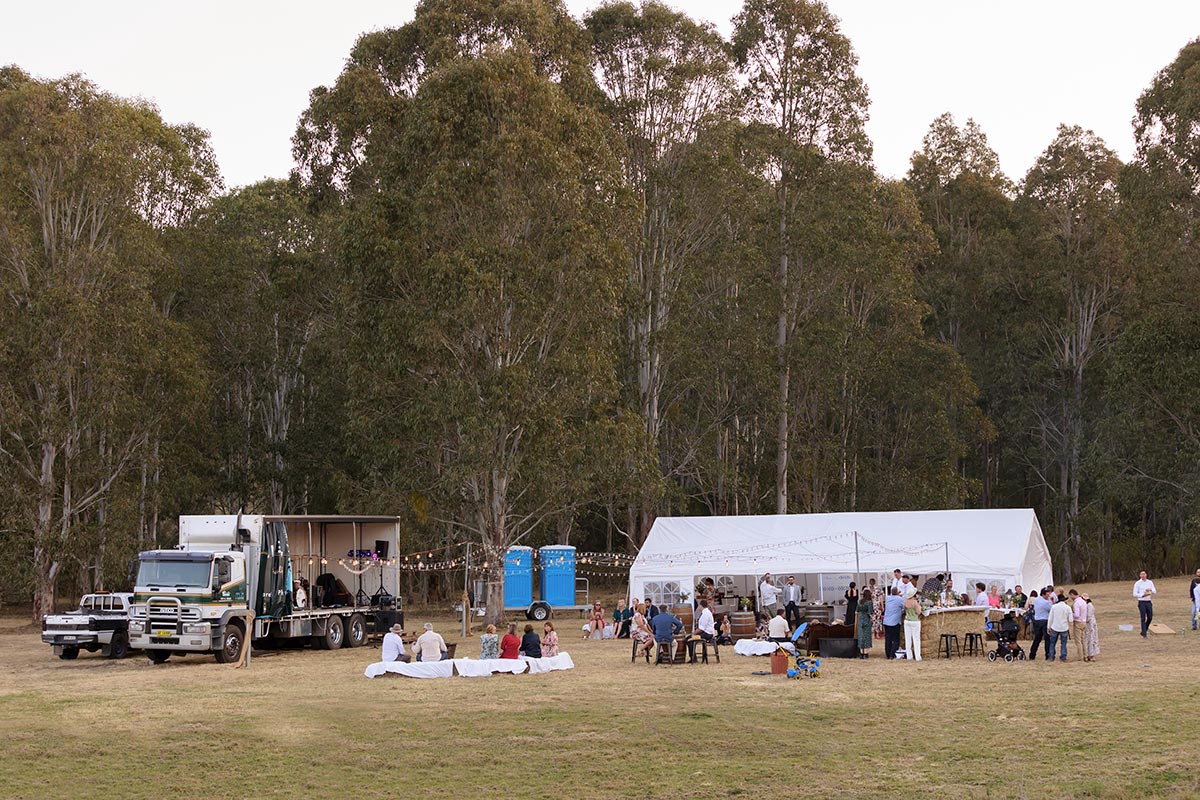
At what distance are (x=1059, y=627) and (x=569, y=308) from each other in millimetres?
16249

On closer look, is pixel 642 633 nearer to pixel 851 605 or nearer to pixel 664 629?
pixel 664 629

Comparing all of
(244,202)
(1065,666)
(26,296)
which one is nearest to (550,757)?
(1065,666)

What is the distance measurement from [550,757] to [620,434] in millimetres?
21500

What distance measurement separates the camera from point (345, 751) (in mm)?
14500

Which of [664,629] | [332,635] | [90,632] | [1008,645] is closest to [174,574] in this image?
[90,632]

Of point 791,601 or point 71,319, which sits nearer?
point 791,601

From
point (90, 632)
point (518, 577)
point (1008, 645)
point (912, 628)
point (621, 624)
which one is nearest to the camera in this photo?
point (1008, 645)

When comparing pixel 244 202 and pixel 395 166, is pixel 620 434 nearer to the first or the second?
pixel 395 166

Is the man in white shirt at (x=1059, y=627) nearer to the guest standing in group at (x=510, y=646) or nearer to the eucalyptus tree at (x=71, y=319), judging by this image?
the guest standing in group at (x=510, y=646)

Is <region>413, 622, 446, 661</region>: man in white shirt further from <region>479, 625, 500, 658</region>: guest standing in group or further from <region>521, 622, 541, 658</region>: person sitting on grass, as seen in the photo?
<region>521, 622, 541, 658</region>: person sitting on grass

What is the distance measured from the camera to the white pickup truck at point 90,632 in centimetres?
2689

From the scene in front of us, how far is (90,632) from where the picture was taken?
2692 centimetres

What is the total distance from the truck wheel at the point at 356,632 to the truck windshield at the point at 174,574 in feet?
15.8

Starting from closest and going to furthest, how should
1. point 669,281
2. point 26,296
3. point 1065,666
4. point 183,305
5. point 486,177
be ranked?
point 1065,666, point 486,177, point 26,296, point 669,281, point 183,305
